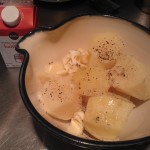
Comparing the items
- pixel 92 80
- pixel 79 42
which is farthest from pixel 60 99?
pixel 79 42

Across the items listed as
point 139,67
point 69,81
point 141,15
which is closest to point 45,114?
point 69,81

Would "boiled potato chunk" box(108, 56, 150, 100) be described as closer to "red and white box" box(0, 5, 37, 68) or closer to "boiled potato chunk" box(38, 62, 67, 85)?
"boiled potato chunk" box(38, 62, 67, 85)

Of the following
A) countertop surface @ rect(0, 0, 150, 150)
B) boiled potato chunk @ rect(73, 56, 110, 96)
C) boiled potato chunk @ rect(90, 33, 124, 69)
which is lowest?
countertop surface @ rect(0, 0, 150, 150)

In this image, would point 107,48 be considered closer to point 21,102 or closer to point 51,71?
point 51,71

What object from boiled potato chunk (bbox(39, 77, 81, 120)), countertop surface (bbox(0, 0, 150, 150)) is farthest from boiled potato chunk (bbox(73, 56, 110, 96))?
countertop surface (bbox(0, 0, 150, 150))

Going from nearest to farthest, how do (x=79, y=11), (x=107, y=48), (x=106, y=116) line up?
(x=106, y=116)
(x=107, y=48)
(x=79, y=11)

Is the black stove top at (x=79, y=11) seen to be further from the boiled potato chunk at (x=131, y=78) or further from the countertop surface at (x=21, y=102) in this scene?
the boiled potato chunk at (x=131, y=78)

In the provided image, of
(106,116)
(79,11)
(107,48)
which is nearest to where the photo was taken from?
(106,116)
